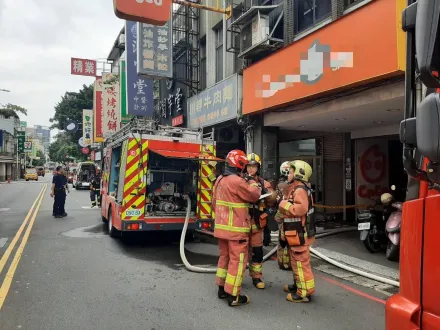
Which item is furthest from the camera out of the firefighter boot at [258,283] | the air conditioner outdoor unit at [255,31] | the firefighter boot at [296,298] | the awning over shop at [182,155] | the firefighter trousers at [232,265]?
the air conditioner outdoor unit at [255,31]

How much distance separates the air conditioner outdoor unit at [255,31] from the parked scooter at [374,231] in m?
5.35

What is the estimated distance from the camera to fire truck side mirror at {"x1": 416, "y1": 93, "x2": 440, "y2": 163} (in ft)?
5.25

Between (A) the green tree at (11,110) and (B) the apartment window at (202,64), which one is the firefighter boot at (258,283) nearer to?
(B) the apartment window at (202,64)

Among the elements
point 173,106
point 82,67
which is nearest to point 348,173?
point 173,106

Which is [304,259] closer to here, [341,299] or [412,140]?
[341,299]

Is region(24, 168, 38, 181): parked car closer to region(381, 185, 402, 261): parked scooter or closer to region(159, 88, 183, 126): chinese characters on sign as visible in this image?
region(159, 88, 183, 126): chinese characters on sign

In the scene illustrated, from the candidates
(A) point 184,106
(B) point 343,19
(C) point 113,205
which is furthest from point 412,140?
(A) point 184,106

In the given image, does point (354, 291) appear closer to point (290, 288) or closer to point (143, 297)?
point (290, 288)

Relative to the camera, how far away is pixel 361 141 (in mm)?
10492

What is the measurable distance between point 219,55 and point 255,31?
3950mm

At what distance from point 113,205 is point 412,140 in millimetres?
7077

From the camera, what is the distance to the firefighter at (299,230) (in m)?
4.37

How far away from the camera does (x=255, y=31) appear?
34.1ft

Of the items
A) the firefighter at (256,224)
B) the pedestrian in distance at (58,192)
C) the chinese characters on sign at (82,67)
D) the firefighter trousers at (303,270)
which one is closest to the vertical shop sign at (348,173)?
the firefighter at (256,224)
